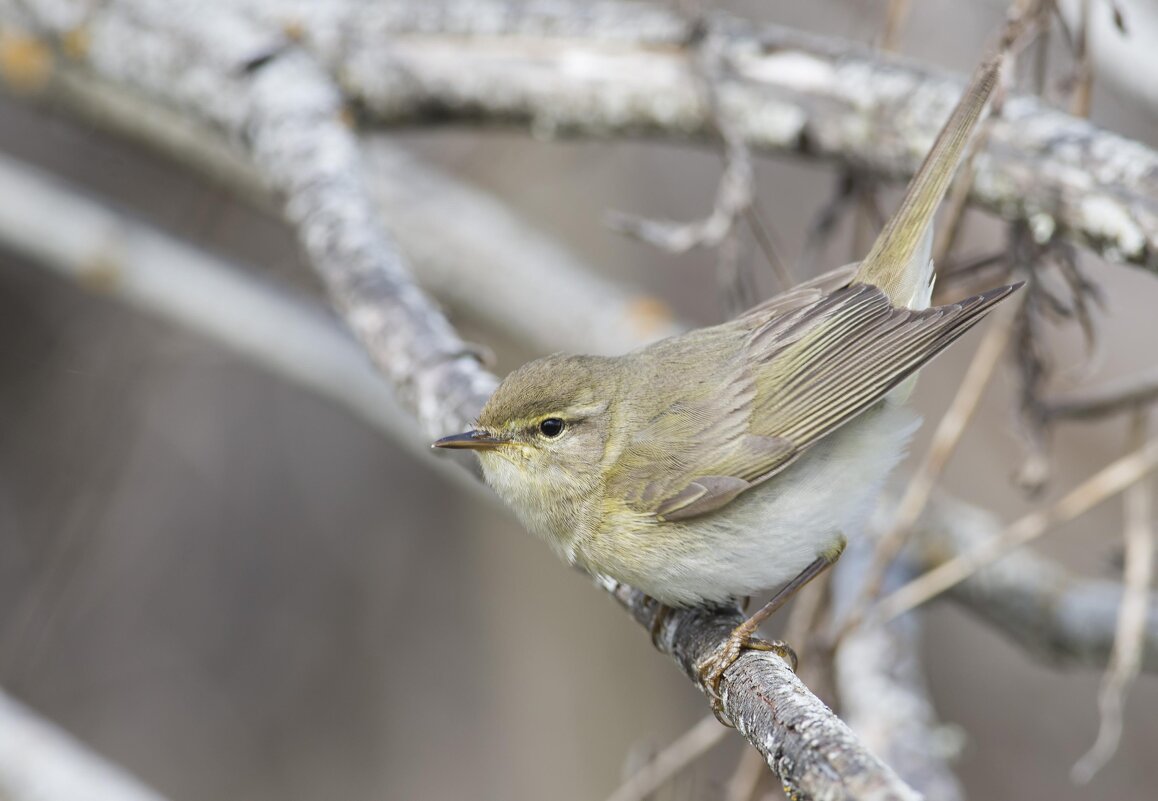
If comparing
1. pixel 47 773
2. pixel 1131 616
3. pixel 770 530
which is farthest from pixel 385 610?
pixel 1131 616

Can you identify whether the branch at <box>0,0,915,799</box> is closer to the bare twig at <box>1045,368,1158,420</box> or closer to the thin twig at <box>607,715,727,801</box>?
Result: the thin twig at <box>607,715,727,801</box>

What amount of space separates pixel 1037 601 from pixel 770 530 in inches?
53.6

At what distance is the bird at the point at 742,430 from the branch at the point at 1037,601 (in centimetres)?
92

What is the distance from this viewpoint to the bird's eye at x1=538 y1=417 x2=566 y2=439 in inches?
119

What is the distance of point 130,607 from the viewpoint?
19.9 ft

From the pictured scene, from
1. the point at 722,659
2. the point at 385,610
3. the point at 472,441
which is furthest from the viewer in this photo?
the point at 385,610

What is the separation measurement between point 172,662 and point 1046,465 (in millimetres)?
4767

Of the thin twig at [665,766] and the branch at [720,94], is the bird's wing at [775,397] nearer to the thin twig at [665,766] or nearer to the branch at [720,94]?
the branch at [720,94]

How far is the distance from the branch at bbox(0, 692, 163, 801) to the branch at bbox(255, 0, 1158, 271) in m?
2.28

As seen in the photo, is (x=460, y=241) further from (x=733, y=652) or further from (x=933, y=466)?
(x=733, y=652)

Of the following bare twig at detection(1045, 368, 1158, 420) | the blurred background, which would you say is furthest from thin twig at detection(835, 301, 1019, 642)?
the blurred background

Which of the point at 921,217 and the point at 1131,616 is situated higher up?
the point at 921,217

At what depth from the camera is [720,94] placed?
335 centimetres

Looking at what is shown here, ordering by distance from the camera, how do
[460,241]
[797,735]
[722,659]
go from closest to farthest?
[797,735] < [722,659] < [460,241]
